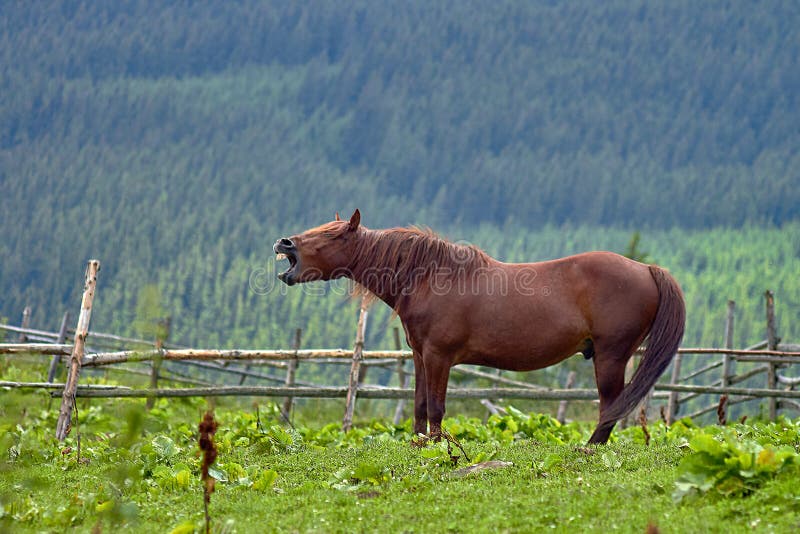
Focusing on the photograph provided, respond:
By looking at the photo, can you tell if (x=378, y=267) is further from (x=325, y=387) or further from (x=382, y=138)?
(x=382, y=138)

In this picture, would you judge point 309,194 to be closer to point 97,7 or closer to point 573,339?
point 97,7

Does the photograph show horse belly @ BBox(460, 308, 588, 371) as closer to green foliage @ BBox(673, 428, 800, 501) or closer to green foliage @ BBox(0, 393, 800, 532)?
green foliage @ BBox(0, 393, 800, 532)

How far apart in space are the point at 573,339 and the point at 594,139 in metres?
97.8

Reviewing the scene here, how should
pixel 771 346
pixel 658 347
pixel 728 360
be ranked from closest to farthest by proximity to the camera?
1. pixel 658 347
2. pixel 771 346
3. pixel 728 360

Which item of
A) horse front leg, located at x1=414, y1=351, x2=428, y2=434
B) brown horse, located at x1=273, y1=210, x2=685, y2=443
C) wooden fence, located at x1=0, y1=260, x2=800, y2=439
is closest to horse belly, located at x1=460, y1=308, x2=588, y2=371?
brown horse, located at x1=273, y1=210, x2=685, y2=443

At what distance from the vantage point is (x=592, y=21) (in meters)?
111

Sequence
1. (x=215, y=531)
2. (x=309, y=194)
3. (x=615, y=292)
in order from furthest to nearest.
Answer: (x=309, y=194)
(x=615, y=292)
(x=215, y=531)

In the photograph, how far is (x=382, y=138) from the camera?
3974 inches

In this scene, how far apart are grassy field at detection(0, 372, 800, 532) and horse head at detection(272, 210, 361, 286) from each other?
145 cm

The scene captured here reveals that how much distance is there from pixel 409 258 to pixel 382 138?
94606 millimetres

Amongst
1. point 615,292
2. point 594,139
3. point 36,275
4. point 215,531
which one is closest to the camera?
point 215,531

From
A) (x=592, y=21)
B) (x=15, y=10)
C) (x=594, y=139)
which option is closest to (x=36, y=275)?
(x=15, y=10)

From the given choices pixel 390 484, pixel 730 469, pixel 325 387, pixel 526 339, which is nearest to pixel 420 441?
pixel 526 339

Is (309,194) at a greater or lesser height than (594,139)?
lesser
